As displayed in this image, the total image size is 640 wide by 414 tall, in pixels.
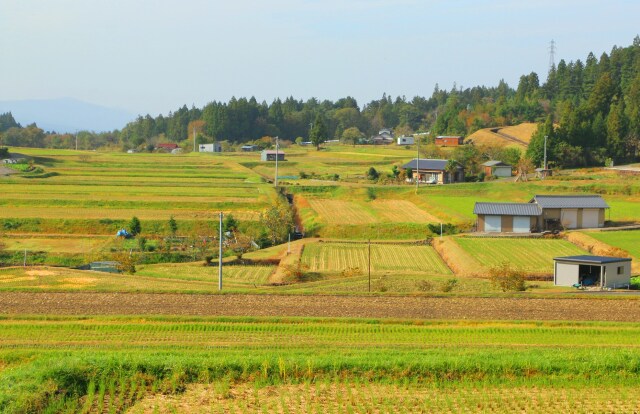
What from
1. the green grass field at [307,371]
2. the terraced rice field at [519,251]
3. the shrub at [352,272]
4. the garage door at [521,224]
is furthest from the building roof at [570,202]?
the green grass field at [307,371]

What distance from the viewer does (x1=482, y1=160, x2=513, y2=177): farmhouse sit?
58969mm

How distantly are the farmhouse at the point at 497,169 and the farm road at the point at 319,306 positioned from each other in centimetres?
3750

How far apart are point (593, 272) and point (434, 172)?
3029cm

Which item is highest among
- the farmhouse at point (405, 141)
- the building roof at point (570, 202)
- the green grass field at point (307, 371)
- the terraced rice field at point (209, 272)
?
the farmhouse at point (405, 141)

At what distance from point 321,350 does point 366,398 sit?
326 centimetres

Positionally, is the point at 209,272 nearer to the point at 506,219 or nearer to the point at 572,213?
the point at 506,219

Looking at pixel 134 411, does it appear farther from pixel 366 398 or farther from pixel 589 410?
pixel 589 410

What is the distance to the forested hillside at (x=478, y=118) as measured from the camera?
200 feet

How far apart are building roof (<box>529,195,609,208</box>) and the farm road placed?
1626 cm

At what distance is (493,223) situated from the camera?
122 feet

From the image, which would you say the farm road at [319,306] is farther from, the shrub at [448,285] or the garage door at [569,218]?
the garage door at [569,218]

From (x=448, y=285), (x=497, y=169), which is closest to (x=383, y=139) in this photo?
(x=497, y=169)

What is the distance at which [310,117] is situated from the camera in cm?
11444

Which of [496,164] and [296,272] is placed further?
[496,164]
